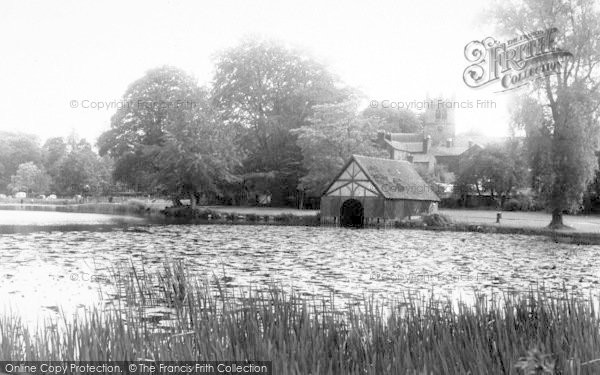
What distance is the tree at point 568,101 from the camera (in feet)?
121

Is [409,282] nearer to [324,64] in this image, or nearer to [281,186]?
[281,186]

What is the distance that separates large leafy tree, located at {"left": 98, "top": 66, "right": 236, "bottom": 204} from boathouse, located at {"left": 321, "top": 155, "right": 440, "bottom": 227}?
13.1m

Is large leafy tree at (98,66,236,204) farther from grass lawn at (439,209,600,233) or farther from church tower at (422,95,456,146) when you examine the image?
church tower at (422,95,456,146)

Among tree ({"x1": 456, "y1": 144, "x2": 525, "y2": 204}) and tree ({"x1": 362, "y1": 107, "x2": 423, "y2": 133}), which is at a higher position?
tree ({"x1": 362, "y1": 107, "x2": 423, "y2": 133})

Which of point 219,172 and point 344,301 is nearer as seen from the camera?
point 344,301

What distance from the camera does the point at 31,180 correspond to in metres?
102

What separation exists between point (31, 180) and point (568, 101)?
86.4 m

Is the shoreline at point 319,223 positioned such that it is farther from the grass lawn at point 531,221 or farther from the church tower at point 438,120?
the church tower at point 438,120

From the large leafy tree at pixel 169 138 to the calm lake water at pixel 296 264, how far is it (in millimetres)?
25047

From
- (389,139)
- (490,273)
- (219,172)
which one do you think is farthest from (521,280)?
(389,139)

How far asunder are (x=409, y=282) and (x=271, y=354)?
9.29 meters

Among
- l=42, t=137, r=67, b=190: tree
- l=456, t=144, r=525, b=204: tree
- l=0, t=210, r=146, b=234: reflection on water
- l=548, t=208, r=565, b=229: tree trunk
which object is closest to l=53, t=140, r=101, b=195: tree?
l=42, t=137, r=67, b=190: tree

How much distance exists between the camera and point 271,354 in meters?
5.62

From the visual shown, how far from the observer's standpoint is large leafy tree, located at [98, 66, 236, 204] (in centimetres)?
5388
